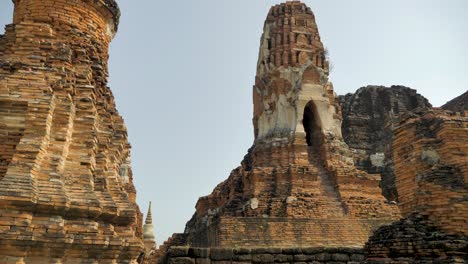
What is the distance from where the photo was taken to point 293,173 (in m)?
15.1

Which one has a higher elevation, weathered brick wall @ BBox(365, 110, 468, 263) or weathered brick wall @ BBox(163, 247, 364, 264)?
weathered brick wall @ BBox(365, 110, 468, 263)

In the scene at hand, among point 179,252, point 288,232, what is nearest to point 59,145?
point 179,252

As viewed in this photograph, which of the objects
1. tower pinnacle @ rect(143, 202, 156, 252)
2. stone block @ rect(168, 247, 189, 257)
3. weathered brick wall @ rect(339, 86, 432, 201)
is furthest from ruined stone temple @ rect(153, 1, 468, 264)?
tower pinnacle @ rect(143, 202, 156, 252)

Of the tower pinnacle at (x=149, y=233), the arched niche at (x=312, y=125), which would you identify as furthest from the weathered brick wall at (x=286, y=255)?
the tower pinnacle at (x=149, y=233)

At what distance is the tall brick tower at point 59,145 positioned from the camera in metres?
6.41

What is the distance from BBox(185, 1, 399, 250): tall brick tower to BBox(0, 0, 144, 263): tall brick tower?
5917mm

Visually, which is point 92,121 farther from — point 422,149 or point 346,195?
point 346,195

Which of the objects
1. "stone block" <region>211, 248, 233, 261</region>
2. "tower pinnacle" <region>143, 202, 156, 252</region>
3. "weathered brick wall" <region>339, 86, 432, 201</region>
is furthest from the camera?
"tower pinnacle" <region>143, 202, 156, 252</region>

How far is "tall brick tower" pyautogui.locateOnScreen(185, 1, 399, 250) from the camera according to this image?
13594 mm

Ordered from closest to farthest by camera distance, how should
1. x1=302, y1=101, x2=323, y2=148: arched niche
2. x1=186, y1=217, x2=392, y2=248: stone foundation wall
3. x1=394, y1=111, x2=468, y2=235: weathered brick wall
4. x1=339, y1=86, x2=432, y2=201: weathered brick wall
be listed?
1. x1=394, y1=111, x2=468, y2=235: weathered brick wall
2. x1=186, y1=217, x2=392, y2=248: stone foundation wall
3. x1=302, y1=101, x2=323, y2=148: arched niche
4. x1=339, y1=86, x2=432, y2=201: weathered brick wall

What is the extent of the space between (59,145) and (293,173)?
363 inches

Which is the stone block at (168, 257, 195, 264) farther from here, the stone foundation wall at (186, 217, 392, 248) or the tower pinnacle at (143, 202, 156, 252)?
the tower pinnacle at (143, 202, 156, 252)

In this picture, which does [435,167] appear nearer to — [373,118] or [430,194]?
[430,194]

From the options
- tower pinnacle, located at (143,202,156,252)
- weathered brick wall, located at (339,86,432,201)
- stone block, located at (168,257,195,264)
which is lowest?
stone block, located at (168,257,195,264)
